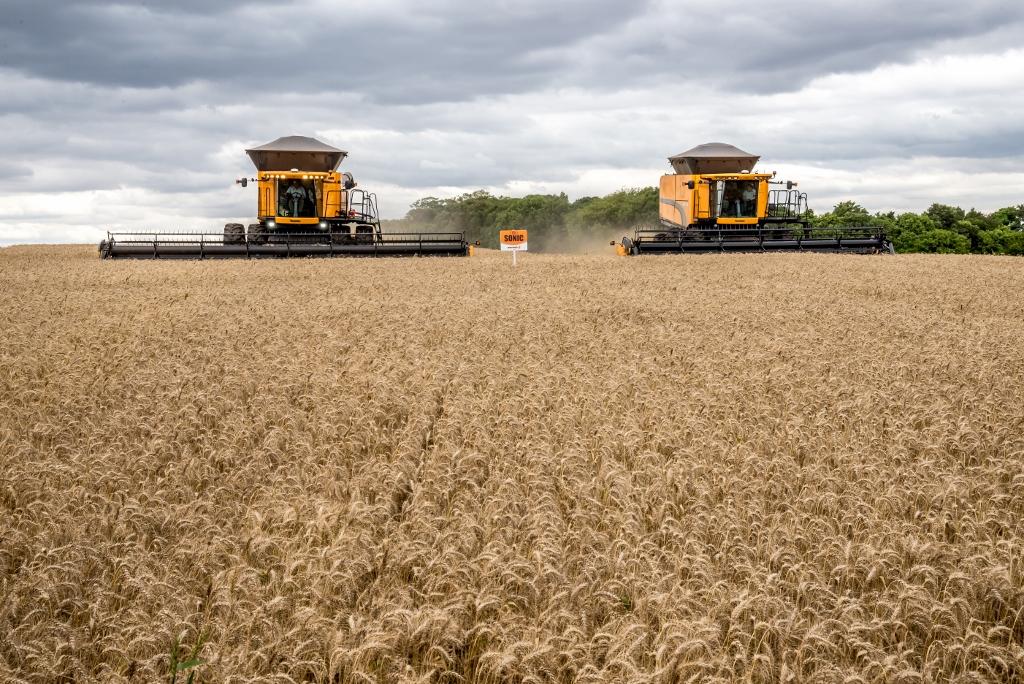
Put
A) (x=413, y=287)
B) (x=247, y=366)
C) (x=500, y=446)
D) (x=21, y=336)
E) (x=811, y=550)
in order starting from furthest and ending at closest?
(x=413, y=287) < (x=21, y=336) < (x=247, y=366) < (x=500, y=446) < (x=811, y=550)

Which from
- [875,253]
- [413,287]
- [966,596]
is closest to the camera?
[966,596]

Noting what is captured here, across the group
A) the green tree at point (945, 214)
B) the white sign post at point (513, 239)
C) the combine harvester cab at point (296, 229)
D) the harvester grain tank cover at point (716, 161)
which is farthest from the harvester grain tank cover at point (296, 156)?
the green tree at point (945, 214)

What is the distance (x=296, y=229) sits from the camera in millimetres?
33250

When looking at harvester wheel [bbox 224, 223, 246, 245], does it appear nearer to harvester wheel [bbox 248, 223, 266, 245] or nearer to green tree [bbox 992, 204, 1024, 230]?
harvester wheel [bbox 248, 223, 266, 245]

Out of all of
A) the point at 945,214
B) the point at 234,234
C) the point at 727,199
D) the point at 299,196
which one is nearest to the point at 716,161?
the point at 727,199

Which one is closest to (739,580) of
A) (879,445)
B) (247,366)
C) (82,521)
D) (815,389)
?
(879,445)

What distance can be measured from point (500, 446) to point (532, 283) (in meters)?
16.3

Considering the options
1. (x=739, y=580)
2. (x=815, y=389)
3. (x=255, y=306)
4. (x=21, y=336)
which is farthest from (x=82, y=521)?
(x=255, y=306)

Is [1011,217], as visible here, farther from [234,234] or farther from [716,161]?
[234,234]

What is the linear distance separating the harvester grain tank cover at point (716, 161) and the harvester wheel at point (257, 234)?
51.4ft

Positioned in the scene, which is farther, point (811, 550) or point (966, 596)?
point (811, 550)

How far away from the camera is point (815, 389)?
9820mm

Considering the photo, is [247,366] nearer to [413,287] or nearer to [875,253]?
[413,287]

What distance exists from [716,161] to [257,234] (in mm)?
16952
